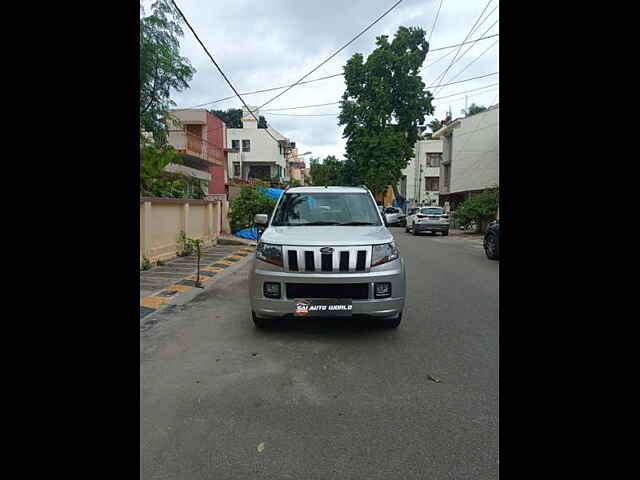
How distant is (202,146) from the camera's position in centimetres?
2641

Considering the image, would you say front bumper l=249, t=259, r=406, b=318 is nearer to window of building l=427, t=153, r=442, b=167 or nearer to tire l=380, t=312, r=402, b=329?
tire l=380, t=312, r=402, b=329

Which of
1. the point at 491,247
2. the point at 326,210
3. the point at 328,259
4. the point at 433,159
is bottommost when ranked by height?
the point at 491,247

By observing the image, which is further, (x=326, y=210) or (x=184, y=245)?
(x=184, y=245)

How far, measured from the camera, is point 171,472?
7.96 ft

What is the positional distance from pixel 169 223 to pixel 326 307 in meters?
8.57

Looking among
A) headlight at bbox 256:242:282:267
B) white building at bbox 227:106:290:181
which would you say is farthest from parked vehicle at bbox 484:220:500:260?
white building at bbox 227:106:290:181

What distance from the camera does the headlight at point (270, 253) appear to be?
185 inches

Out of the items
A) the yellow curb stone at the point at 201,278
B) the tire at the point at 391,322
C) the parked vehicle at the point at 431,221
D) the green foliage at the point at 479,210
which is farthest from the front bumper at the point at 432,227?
the tire at the point at 391,322

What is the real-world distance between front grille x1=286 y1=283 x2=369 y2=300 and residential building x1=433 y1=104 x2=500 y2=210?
2813cm

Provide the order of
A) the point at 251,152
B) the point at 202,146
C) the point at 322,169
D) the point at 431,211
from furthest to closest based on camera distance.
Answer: the point at 322,169, the point at 251,152, the point at 202,146, the point at 431,211

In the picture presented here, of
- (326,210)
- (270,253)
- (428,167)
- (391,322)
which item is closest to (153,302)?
(270,253)

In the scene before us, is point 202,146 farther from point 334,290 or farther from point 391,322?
point 334,290
